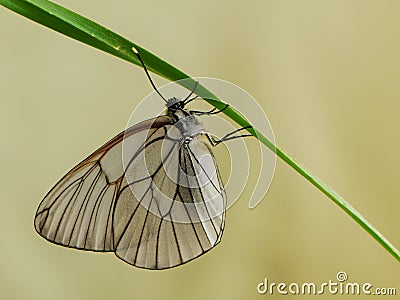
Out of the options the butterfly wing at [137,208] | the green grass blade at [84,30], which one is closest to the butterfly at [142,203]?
the butterfly wing at [137,208]

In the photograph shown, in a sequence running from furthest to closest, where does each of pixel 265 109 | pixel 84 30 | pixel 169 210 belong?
pixel 265 109
pixel 169 210
pixel 84 30

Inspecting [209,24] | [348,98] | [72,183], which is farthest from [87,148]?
[72,183]

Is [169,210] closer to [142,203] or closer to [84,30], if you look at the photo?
[142,203]

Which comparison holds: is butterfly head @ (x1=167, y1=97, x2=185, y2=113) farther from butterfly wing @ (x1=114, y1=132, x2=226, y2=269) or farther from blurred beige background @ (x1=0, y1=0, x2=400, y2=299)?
blurred beige background @ (x1=0, y1=0, x2=400, y2=299)

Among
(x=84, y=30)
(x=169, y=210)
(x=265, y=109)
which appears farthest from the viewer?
(x=265, y=109)

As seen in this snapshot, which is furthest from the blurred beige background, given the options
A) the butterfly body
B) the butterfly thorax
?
the butterfly thorax

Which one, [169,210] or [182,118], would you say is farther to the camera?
[169,210]

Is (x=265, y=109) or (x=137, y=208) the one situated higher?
(x=265, y=109)

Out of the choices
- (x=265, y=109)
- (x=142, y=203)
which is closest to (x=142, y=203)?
(x=142, y=203)
